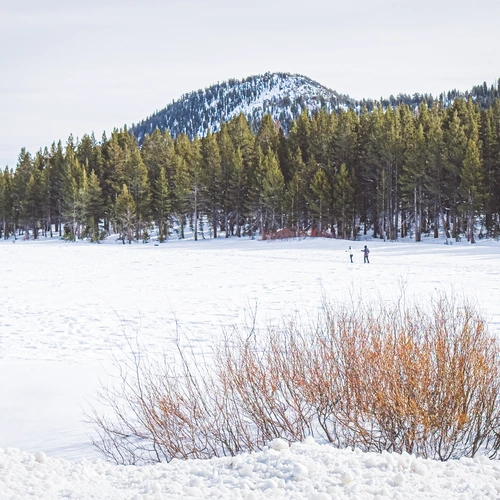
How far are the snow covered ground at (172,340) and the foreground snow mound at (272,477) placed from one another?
1cm

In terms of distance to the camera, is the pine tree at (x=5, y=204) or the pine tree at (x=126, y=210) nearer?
the pine tree at (x=126, y=210)

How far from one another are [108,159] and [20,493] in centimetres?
8082

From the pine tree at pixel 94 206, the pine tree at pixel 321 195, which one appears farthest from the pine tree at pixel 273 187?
the pine tree at pixel 94 206

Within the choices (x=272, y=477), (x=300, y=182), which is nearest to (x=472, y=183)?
(x=300, y=182)

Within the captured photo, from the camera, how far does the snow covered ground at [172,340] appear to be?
193 inches

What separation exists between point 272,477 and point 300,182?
5677 cm

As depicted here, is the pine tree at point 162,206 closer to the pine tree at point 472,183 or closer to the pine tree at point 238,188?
the pine tree at point 238,188

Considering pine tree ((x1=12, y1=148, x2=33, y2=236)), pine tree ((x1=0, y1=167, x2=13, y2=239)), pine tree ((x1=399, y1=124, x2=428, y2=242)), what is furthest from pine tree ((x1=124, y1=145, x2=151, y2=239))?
pine tree ((x1=399, y1=124, x2=428, y2=242))

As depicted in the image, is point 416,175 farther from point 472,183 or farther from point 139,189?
point 139,189

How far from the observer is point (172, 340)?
13234 millimetres

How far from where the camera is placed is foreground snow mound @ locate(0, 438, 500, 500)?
15.3ft

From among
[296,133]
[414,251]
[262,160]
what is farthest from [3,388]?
[296,133]

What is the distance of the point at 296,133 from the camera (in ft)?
232

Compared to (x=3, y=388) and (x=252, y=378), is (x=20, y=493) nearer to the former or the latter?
(x=252, y=378)
